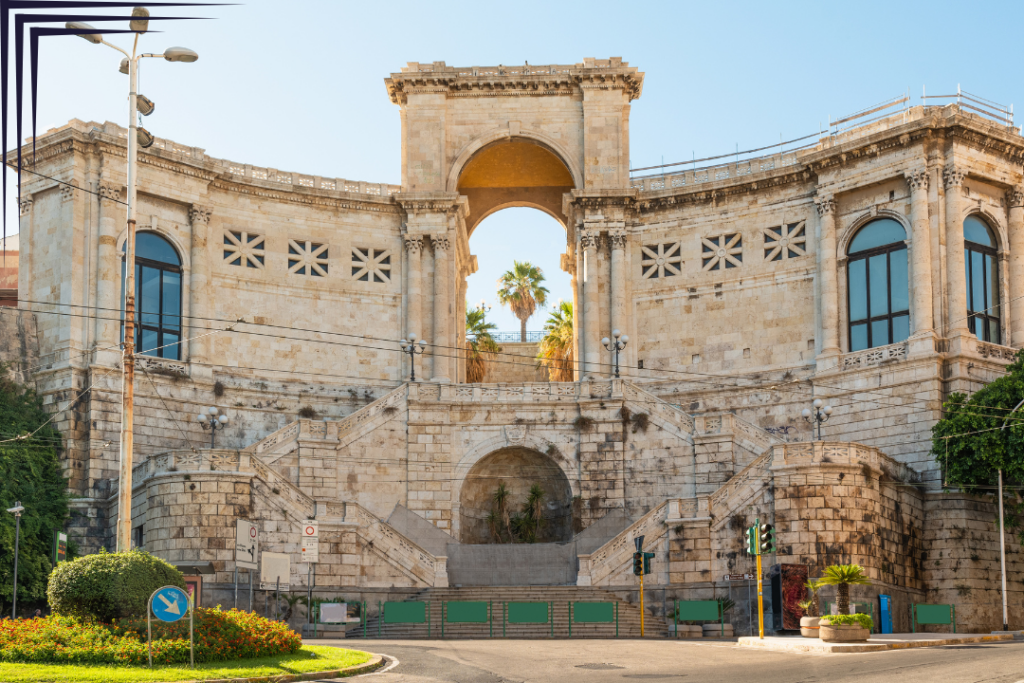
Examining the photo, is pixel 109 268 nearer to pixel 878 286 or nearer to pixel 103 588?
pixel 103 588

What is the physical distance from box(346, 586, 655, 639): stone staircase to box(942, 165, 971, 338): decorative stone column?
1915cm

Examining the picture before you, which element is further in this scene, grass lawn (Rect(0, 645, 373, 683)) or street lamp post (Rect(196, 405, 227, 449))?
street lamp post (Rect(196, 405, 227, 449))

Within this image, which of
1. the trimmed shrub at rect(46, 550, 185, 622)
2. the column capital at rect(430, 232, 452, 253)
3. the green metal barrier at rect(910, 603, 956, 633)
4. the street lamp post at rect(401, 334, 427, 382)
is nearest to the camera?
the trimmed shrub at rect(46, 550, 185, 622)

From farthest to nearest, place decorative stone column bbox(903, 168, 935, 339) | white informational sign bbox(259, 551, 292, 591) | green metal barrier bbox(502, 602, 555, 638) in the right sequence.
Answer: decorative stone column bbox(903, 168, 935, 339) < green metal barrier bbox(502, 602, 555, 638) < white informational sign bbox(259, 551, 292, 591)

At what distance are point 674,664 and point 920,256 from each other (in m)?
30.8

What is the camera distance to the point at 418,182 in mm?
59875

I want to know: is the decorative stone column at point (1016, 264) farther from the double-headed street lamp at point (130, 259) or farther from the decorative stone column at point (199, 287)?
the double-headed street lamp at point (130, 259)

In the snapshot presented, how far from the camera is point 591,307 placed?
57.8 m

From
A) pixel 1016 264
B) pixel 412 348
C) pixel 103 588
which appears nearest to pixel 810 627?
pixel 103 588

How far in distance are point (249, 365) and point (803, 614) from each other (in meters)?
27.9

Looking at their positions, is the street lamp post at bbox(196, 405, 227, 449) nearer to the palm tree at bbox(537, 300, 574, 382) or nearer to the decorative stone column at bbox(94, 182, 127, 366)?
the decorative stone column at bbox(94, 182, 127, 366)

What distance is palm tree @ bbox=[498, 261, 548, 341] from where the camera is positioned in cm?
8625

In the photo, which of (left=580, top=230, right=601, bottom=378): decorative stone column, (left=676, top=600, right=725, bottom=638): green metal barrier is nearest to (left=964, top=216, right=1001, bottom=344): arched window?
(left=580, top=230, right=601, bottom=378): decorative stone column

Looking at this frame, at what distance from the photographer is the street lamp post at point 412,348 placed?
53.2m
